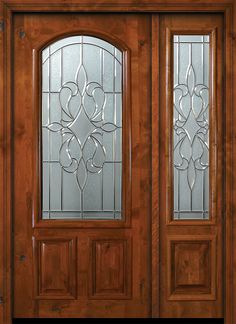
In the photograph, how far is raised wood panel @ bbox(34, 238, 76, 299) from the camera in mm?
3725

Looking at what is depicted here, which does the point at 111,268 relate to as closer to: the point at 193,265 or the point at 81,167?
the point at 193,265

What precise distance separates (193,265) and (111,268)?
0.55m

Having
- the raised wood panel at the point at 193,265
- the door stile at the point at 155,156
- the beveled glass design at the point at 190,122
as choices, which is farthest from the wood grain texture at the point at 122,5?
the raised wood panel at the point at 193,265

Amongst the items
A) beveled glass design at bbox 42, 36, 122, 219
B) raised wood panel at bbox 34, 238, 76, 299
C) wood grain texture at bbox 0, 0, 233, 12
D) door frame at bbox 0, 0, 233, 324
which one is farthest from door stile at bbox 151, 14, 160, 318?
raised wood panel at bbox 34, 238, 76, 299

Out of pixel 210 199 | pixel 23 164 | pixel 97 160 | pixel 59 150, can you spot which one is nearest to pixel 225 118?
pixel 210 199

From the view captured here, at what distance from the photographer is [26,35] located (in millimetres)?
3727

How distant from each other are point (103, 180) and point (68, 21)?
109 cm

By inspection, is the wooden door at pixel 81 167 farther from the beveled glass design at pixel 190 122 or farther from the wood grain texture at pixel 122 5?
the beveled glass design at pixel 190 122

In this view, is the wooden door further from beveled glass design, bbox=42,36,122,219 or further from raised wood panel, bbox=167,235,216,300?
raised wood panel, bbox=167,235,216,300

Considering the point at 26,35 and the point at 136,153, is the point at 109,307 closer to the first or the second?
the point at 136,153

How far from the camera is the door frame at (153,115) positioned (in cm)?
364

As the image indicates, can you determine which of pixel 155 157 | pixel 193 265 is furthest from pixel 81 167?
pixel 193 265

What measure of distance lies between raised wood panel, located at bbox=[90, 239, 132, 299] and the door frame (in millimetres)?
188

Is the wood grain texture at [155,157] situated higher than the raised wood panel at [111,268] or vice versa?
the wood grain texture at [155,157]
